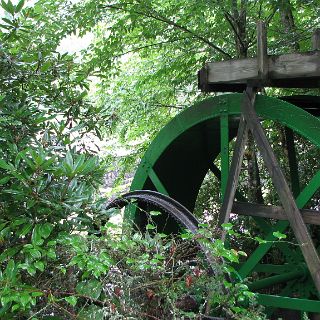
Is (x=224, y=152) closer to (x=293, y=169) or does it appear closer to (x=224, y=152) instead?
(x=224, y=152)

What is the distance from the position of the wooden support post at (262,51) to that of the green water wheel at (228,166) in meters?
0.25

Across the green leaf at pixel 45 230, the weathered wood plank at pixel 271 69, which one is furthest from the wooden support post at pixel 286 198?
the green leaf at pixel 45 230

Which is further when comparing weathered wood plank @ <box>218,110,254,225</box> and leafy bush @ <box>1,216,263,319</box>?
weathered wood plank @ <box>218,110,254,225</box>

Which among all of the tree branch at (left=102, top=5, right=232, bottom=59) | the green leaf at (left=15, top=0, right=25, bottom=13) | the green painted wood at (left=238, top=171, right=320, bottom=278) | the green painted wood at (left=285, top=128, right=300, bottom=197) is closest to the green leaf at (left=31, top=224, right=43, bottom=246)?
the green leaf at (left=15, top=0, right=25, bottom=13)

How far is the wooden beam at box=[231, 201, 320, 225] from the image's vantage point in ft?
13.5

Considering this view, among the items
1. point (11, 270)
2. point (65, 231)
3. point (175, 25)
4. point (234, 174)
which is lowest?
point (11, 270)

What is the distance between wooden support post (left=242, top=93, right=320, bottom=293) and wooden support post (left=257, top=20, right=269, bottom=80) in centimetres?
28

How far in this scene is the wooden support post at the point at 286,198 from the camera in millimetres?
3928

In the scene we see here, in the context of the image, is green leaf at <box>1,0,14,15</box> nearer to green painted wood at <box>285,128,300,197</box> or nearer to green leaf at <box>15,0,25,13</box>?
green leaf at <box>15,0,25,13</box>

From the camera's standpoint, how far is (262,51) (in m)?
4.39

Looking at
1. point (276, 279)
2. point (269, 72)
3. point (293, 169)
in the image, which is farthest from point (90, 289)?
point (293, 169)

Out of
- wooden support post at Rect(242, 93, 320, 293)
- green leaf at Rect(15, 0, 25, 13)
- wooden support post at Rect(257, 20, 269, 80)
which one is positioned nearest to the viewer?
green leaf at Rect(15, 0, 25, 13)

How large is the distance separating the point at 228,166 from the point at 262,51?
3.86 ft

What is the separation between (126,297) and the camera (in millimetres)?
2699
